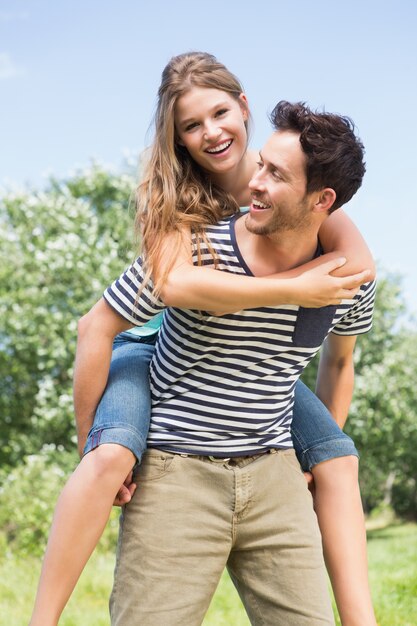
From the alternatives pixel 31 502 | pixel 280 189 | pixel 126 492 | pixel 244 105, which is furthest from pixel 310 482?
pixel 31 502

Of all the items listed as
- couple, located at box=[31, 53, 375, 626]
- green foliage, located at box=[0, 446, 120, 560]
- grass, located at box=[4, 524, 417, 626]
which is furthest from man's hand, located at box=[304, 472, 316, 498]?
green foliage, located at box=[0, 446, 120, 560]

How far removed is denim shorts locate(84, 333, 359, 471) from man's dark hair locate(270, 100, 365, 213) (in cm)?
75

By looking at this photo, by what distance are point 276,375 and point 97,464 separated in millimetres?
587

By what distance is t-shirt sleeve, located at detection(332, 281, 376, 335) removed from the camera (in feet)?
8.62

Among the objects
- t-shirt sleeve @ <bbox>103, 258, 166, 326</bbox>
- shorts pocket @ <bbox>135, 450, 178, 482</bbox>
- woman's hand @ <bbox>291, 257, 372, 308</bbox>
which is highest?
woman's hand @ <bbox>291, 257, 372, 308</bbox>

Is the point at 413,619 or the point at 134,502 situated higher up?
the point at 134,502

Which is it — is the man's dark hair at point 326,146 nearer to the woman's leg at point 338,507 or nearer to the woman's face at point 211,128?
the woman's face at point 211,128

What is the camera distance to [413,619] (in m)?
4.75

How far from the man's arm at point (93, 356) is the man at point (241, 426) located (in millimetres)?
22

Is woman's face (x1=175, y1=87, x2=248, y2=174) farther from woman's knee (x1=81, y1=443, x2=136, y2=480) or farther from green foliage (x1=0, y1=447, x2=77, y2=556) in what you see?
green foliage (x1=0, y1=447, x2=77, y2=556)

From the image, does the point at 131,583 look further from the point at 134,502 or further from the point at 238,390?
the point at 238,390

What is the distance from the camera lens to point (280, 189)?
7.57ft

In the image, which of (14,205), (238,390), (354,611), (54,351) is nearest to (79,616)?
(354,611)

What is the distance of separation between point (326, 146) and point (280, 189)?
0.57 ft
